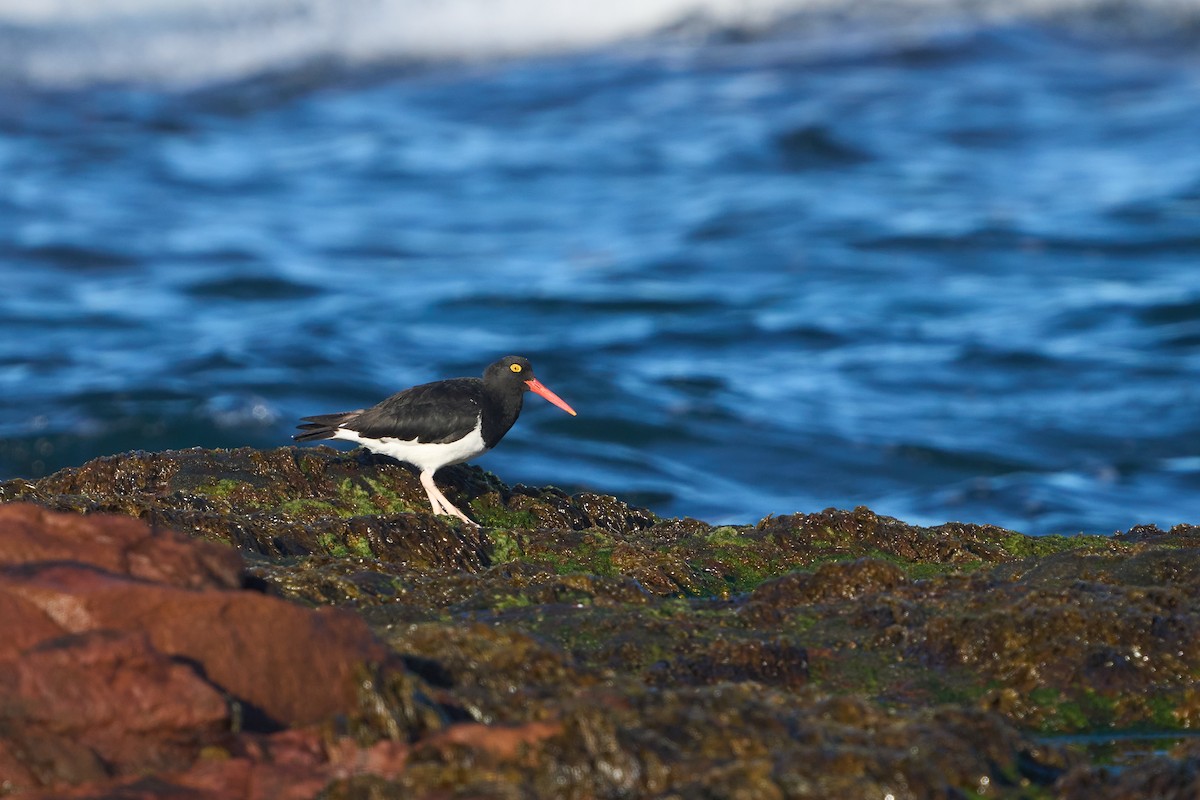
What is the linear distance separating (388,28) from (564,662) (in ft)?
119

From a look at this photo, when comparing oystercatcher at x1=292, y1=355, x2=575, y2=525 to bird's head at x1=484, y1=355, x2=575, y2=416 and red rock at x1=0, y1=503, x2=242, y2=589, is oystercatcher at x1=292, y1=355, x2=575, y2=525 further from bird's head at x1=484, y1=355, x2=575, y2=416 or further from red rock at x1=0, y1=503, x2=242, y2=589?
red rock at x1=0, y1=503, x2=242, y2=589

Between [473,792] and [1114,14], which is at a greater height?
[1114,14]

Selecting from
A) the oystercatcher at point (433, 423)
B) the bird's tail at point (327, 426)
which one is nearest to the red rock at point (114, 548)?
the oystercatcher at point (433, 423)

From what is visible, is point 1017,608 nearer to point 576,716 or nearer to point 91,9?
point 576,716

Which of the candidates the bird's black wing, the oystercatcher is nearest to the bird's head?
the oystercatcher

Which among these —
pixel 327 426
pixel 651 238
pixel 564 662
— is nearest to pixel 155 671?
pixel 564 662

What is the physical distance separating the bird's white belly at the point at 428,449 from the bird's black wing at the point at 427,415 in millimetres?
36

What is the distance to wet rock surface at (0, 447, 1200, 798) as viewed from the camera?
162 inches

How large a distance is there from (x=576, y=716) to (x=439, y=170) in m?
29.6

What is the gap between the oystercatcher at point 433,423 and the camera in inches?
337

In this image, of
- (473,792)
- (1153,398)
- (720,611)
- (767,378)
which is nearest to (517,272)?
(767,378)

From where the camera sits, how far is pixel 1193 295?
23.8 meters

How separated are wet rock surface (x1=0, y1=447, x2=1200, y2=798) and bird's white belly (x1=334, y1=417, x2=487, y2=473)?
4.27ft

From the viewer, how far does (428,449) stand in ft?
27.8
